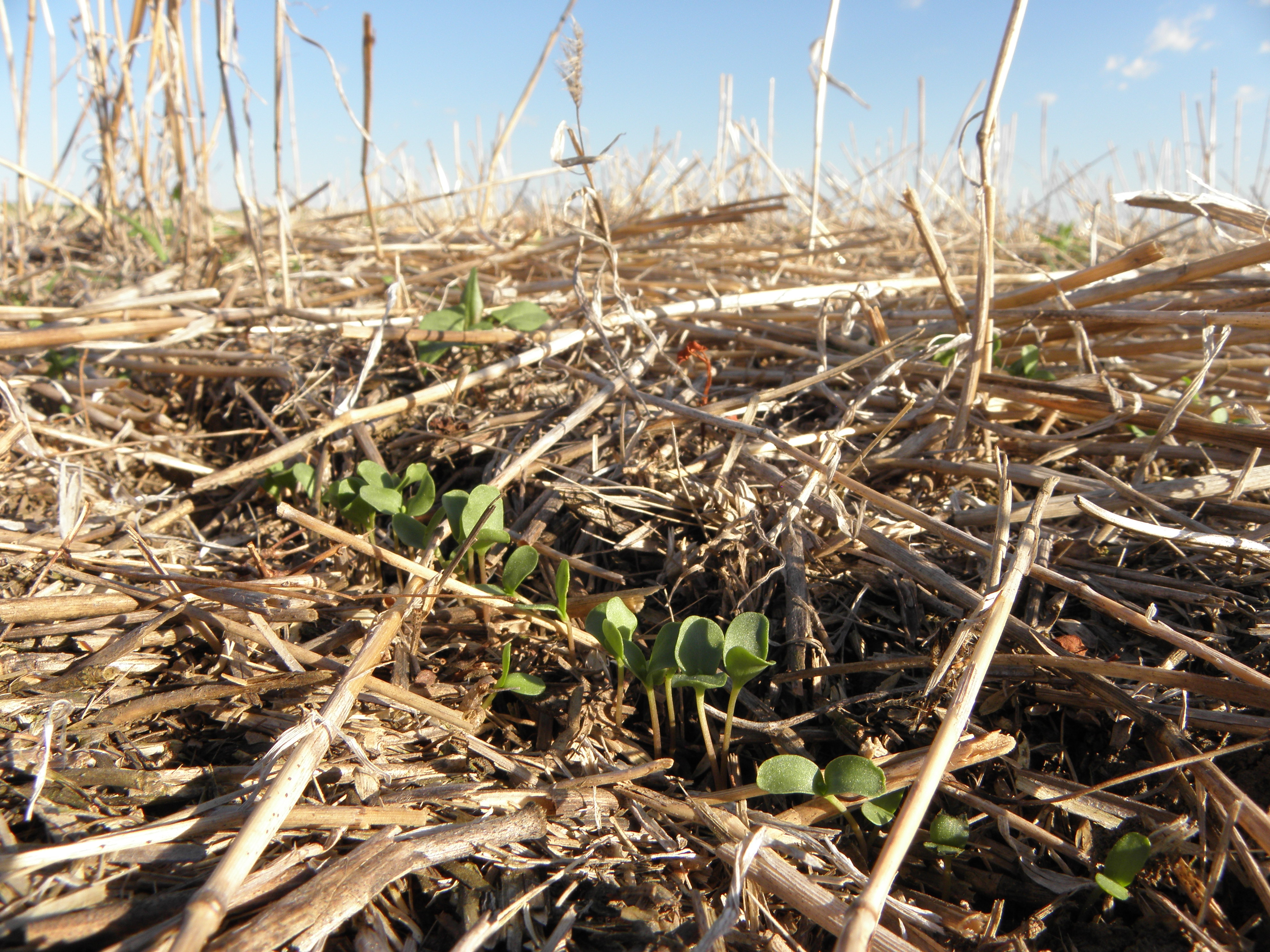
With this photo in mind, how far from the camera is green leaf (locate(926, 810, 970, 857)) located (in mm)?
880

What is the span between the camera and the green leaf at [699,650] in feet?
3.08

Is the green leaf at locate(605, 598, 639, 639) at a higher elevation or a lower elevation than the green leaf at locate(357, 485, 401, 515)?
lower

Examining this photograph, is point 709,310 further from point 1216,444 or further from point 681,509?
point 1216,444

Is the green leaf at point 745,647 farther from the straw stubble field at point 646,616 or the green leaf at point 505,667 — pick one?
the green leaf at point 505,667

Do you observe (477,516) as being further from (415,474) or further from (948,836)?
(948,836)

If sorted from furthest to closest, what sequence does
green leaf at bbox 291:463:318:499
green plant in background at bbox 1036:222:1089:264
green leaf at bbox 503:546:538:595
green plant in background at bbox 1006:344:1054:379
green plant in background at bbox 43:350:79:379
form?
green plant in background at bbox 1036:222:1089:264, green plant in background at bbox 43:350:79:379, green plant in background at bbox 1006:344:1054:379, green leaf at bbox 291:463:318:499, green leaf at bbox 503:546:538:595

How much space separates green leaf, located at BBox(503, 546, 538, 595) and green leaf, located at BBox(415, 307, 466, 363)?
30.6 inches

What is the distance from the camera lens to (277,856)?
804 millimetres

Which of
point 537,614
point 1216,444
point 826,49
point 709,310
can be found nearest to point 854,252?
point 826,49

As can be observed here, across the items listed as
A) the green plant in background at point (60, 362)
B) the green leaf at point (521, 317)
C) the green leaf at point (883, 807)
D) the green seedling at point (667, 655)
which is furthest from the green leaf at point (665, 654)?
the green plant in background at point (60, 362)

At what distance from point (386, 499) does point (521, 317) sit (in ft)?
2.38

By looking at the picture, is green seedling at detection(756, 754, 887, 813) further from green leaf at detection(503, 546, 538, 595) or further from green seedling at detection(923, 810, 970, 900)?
green leaf at detection(503, 546, 538, 595)

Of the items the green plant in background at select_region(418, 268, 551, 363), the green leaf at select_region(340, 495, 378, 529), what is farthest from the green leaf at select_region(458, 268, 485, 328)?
the green leaf at select_region(340, 495, 378, 529)

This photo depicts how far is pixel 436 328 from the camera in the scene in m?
1.68
